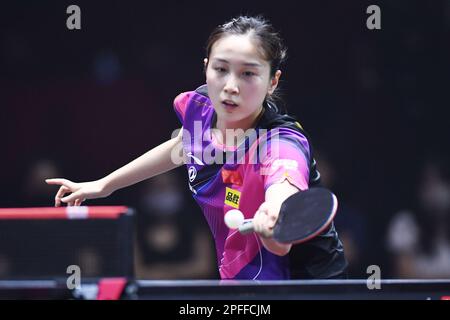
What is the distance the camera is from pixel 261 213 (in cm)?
282

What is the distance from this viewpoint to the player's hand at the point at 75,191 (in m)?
3.81

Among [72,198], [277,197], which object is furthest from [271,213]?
[72,198]

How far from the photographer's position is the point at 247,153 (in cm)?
339

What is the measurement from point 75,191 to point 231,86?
3.07ft

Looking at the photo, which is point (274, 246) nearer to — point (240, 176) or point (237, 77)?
point (240, 176)

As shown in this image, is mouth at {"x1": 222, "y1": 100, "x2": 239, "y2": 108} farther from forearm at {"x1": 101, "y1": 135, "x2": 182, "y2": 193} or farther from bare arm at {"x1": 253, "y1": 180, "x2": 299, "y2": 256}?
forearm at {"x1": 101, "y1": 135, "x2": 182, "y2": 193}

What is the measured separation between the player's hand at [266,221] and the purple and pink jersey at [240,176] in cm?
25

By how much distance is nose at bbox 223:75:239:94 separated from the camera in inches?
130

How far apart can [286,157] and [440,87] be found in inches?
142

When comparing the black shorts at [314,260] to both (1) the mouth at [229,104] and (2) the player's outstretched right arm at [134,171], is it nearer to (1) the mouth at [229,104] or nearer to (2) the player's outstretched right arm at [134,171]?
(1) the mouth at [229,104]

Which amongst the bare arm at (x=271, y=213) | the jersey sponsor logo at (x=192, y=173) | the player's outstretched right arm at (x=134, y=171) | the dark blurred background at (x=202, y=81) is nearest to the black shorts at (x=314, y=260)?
the bare arm at (x=271, y=213)
